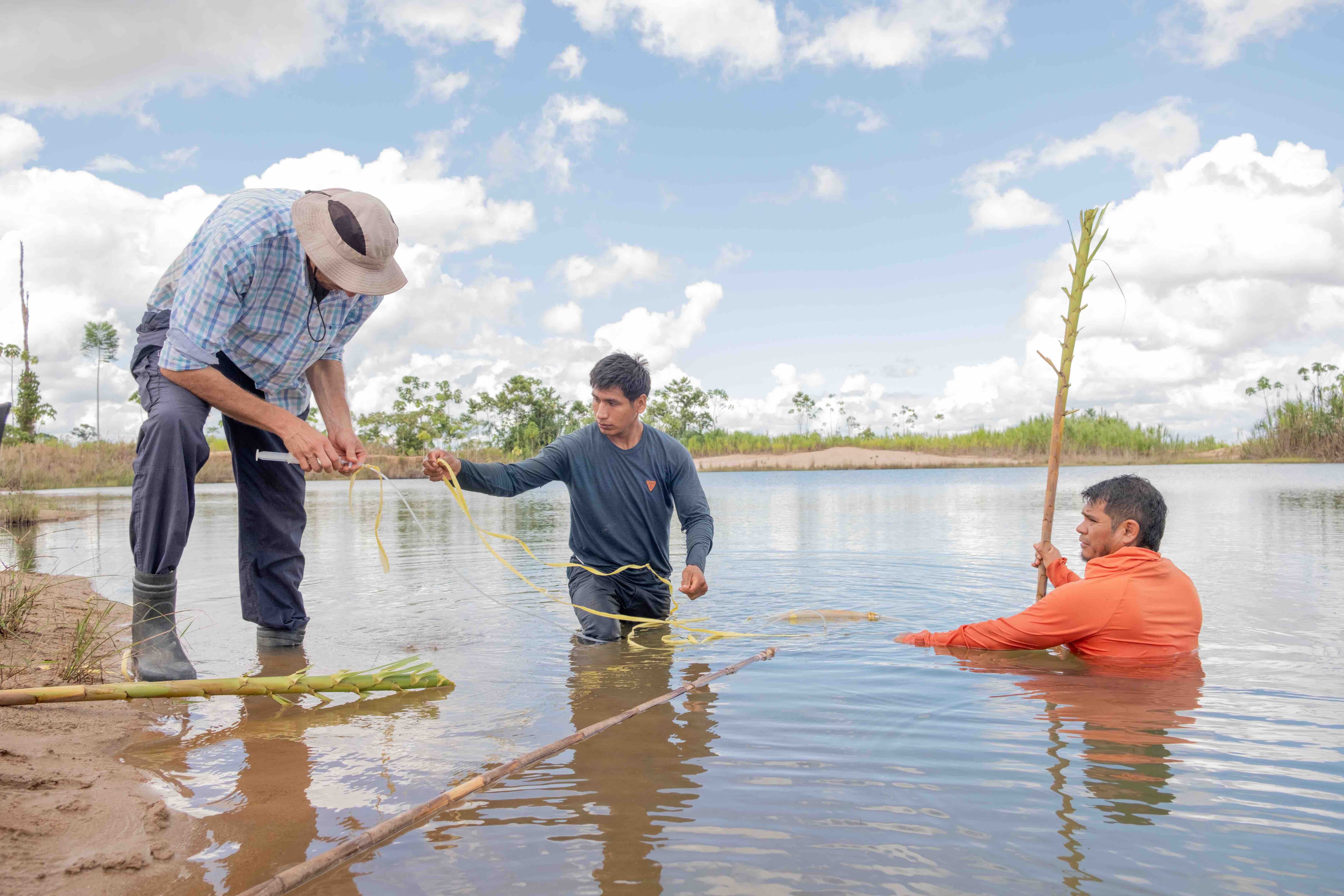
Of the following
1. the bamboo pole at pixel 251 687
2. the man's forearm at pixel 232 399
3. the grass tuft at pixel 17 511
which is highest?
the man's forearm at pixel 232 399

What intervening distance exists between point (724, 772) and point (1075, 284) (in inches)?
148

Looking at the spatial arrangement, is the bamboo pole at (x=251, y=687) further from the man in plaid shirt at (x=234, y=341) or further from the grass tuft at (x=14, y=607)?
the grass tuft at (x=14, y=607)

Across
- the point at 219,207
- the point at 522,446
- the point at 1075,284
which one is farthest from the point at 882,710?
→ the point at 522,446

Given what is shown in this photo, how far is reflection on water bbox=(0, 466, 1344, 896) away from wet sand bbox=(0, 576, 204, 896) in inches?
3.4

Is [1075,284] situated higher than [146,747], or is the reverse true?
[1075,284]

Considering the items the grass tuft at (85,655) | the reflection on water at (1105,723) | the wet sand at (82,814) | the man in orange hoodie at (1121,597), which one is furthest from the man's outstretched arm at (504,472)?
the man in orange hoodie at (1121,597)

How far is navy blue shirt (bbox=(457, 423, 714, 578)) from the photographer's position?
464 centimetres

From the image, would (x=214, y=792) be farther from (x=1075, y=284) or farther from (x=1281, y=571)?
(x=1281, y=571)

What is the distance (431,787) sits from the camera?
241 centimetres

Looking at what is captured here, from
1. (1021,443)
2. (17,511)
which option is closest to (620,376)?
(17,511)

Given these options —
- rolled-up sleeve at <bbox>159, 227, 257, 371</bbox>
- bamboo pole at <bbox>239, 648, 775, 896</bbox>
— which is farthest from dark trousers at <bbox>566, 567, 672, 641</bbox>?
rolled-up sleeve at <bbox>159, 227, 257, 371</bbox>

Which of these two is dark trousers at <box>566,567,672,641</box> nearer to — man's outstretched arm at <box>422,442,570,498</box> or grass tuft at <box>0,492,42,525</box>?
man's outstretched arm at <box>422,442,570,498</box>

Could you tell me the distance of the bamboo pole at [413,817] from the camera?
175 cm

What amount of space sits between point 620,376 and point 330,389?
1.42 m
